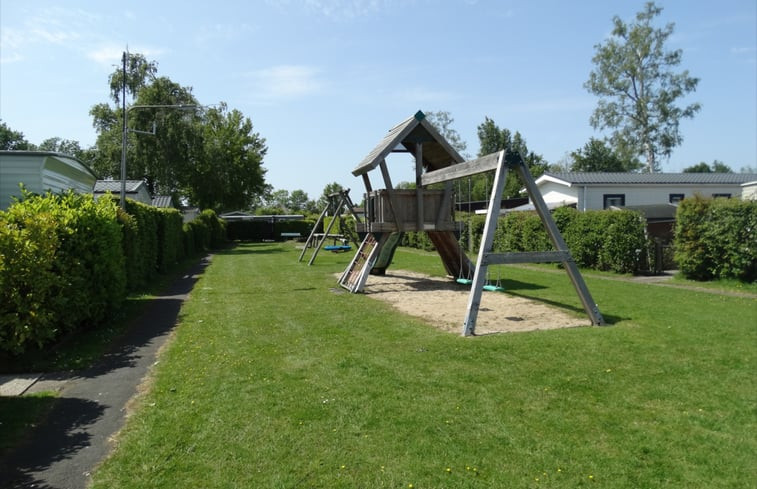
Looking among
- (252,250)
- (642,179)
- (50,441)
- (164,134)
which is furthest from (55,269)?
(164,134)

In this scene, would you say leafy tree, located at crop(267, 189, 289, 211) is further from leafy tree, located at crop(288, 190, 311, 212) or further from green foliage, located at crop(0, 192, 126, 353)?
green foliage, located at crop(0, 192, 126, 353)

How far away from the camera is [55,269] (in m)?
7.36

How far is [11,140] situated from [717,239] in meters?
82.9

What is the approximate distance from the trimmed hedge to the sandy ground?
218 inches

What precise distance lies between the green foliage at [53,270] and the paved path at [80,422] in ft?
2.73

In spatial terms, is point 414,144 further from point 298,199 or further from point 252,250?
point 298,199

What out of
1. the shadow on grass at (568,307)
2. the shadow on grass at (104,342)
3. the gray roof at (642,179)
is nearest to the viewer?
the shadow on grass at (104,342)

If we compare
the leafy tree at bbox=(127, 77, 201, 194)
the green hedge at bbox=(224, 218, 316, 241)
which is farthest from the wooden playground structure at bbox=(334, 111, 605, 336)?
the green hedge at bbox=(224, 218, 316, 241)

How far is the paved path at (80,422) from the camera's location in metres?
3.67

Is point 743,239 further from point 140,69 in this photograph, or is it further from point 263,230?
point 263,230

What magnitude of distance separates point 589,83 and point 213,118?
117 feet

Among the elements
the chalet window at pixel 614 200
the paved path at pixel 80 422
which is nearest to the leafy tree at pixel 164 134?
the chalet window at pixel 614 200

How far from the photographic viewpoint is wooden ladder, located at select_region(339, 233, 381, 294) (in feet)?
42.8

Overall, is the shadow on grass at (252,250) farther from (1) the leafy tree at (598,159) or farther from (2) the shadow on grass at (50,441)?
(1) the leafy tree at (598,159)
